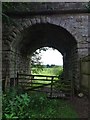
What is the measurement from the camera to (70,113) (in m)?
6.26

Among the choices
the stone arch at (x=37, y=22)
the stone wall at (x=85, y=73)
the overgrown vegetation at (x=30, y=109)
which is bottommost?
the overgrown vegetation at (x=30, y=109)

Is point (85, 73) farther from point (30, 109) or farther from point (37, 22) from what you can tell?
point (30, 109)

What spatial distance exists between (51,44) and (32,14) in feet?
18.4

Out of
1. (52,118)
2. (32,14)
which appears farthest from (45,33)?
(52,118)

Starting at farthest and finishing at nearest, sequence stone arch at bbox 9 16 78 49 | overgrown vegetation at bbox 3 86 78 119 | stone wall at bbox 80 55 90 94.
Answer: stone arch at bbox 9 16 78 49, stone wall at bbox 80 55 90 94, overgrown vegetation at bbox 3 86 78 119

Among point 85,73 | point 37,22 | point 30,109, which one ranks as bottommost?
point 30,109

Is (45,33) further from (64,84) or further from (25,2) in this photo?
(64,84)

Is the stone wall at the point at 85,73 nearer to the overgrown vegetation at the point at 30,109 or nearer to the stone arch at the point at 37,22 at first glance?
the stone arch at the point at 37,22

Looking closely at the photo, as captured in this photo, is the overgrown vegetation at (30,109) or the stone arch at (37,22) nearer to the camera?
the overgrown vegetation at (30,109)

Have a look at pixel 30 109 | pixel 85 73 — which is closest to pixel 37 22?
pixel 85 73

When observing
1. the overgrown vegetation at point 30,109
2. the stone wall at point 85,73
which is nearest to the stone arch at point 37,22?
the stone wall at point 85,73

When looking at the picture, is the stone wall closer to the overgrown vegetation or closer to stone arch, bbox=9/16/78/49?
stone arch, bbox=9/16/78/49

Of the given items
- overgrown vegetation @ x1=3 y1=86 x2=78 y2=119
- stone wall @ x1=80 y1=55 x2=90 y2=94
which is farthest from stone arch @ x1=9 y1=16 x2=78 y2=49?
overgrown vegetation @ x1=3 y1=86 x2=78 y2=119

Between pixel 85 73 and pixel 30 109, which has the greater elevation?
pixel 85 73
